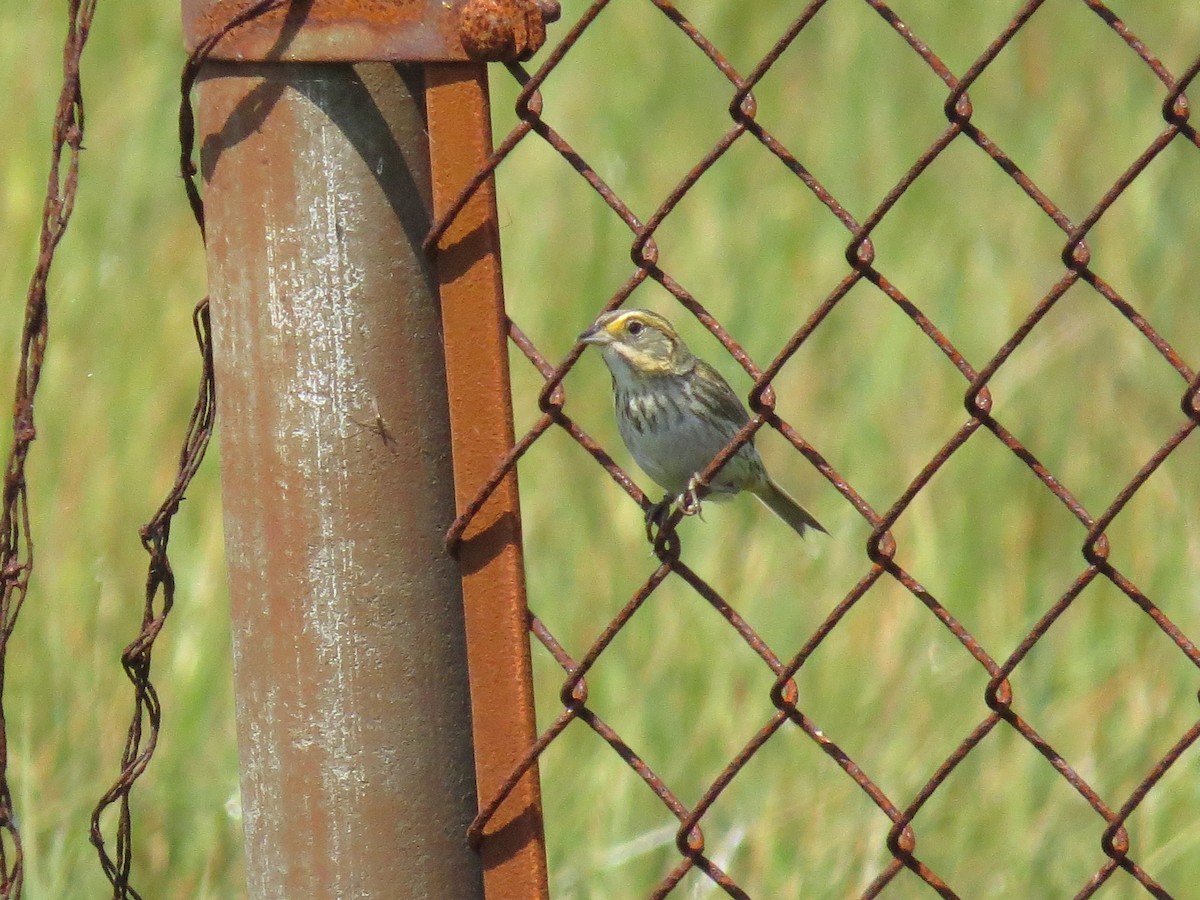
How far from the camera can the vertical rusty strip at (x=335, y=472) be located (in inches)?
79.2

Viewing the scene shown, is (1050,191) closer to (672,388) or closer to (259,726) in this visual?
(672,388)

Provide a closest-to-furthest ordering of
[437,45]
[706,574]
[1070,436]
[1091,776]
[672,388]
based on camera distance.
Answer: [437,45]
[672,388]
[1091,776]
[706,574]
[1070,436]

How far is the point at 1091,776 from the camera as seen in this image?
4.31 m

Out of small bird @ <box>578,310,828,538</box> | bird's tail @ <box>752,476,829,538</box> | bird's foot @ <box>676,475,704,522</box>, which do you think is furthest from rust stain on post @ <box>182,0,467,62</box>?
bird's tail @ <box>752,476,829,538</box>

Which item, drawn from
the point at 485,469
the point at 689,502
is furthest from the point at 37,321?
the point at 689,502

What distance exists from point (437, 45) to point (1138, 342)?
4.31 metres

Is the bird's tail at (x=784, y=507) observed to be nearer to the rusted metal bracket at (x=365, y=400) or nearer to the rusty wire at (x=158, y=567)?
the rusty wire at (x=158, y=567)

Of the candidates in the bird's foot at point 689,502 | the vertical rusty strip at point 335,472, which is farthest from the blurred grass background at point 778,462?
the vertical rusty strip at point 335,472

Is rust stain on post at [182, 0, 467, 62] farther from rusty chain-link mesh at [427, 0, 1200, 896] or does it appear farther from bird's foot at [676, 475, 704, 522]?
bird's foot at [676, 475, 704, 522]

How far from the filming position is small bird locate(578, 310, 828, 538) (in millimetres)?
3916

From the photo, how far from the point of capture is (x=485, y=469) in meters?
2.08

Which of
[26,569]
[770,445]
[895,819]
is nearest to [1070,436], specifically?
[770,445]

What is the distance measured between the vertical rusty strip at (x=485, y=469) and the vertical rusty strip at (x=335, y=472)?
0.02 meters

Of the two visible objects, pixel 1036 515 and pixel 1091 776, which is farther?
pixel 1036 515
